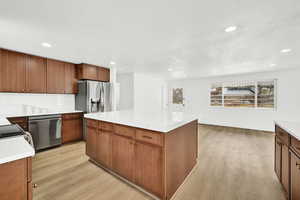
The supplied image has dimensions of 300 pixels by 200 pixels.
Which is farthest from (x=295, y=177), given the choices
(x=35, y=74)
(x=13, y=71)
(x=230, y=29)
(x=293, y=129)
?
(x=13, y=71)

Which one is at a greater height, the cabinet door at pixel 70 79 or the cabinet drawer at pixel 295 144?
the cabinet door at pixel 70 79

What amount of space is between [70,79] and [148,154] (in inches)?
133

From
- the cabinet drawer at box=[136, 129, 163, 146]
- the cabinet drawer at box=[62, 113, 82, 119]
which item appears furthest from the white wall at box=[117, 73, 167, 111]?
the cabinet drawer at box=[136, 129, 163, 146]

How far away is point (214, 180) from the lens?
6.54 ft

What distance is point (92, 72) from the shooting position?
396cm

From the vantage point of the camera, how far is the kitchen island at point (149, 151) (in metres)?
1.51

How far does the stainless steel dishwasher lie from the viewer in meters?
2.83

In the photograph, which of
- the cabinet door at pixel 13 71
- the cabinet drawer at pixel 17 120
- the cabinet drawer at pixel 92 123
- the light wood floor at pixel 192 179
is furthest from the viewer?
the cabinet door at pixel 13 71

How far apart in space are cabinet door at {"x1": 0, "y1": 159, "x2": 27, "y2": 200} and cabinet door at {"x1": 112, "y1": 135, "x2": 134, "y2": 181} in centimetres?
107

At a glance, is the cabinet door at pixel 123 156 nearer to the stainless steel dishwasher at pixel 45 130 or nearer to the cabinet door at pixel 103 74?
the stainless steel dishwasher at pixel 45 130

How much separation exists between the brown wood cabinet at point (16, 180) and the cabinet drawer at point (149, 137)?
3.43 feet

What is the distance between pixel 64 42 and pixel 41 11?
937 mm

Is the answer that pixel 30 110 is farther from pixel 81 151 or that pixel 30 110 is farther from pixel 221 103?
pixel 221 103

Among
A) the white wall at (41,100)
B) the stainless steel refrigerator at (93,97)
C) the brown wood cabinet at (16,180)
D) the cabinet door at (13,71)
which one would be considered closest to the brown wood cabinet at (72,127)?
the stainless steel refrigerator at (93,97)
